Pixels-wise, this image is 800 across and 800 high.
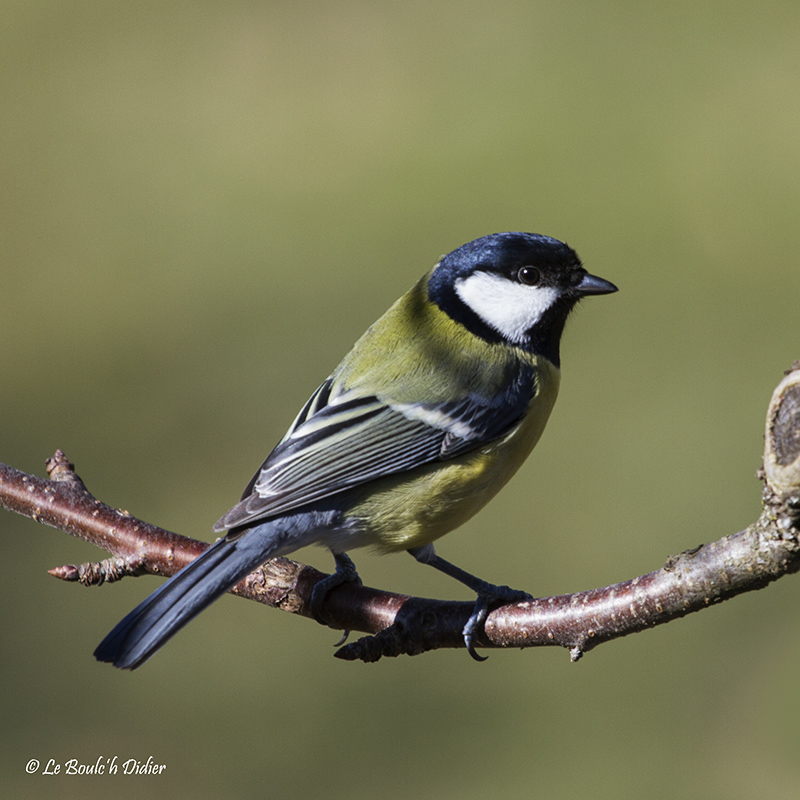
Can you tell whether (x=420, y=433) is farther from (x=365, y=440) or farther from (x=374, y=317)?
(x=374, y=317)

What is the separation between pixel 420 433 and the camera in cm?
192

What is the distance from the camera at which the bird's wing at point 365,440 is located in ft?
6.01

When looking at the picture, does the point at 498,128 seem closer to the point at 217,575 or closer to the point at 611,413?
the point at 611,413

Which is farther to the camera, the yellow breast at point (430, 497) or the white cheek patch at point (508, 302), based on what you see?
the white cheek patch at point (508, 302)

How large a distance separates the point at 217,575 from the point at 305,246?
10.8 feet

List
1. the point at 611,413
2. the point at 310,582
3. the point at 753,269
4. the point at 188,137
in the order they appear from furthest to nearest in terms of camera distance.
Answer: the point at 188,137 → the point at 753,269 → the point at 611,413 → the point at 310,582

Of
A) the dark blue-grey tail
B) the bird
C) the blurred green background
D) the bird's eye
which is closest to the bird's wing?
the bird

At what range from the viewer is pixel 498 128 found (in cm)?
498

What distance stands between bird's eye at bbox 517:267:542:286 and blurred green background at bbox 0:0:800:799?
1591 millimetres

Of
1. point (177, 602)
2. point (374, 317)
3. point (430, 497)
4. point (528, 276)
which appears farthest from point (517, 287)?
point (374, 317)

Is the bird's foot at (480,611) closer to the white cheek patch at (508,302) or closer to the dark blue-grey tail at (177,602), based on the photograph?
the dark blue-grey tail at (177,602)

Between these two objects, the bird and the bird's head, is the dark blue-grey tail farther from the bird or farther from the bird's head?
the bird's head

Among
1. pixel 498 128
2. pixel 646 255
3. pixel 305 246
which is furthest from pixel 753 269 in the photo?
pixel 305 246

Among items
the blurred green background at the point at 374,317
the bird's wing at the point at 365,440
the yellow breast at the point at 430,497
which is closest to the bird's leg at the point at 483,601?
the yellow breast at the point at 430,497
